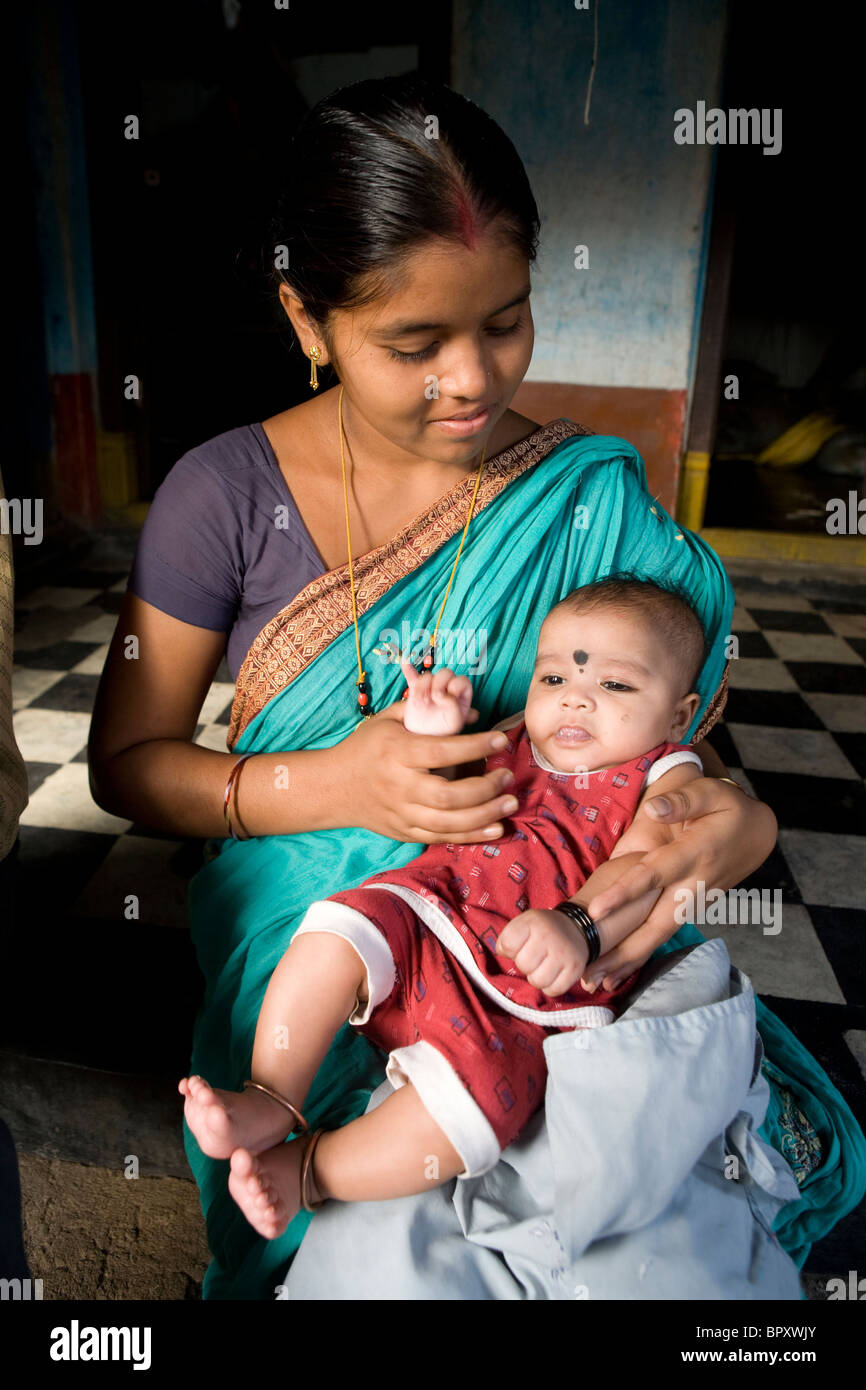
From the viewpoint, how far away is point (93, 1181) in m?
1.67

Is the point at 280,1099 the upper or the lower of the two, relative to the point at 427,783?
lower

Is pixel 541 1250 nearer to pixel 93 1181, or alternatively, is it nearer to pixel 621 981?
pixel 621 981

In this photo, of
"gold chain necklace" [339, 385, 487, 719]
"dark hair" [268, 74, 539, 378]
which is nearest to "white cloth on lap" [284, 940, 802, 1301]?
"gold chain necklace" [339, 385, 487, 719]

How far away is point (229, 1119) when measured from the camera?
0.95 metres

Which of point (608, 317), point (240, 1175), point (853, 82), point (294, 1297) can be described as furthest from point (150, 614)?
point (853, 82)

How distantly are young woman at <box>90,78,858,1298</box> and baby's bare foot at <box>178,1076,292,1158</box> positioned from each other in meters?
0.11

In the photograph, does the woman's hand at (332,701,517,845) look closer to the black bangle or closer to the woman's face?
the black bangle

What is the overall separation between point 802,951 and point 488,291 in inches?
61.6

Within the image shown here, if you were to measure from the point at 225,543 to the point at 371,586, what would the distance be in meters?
0.22

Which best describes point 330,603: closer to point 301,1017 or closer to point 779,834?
point 301,1017

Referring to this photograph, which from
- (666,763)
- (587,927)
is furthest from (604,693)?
(587,927)

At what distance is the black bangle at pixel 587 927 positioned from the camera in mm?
1058

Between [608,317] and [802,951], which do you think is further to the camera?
[608,317]

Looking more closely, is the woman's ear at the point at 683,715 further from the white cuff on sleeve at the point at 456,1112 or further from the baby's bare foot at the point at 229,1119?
the baby's bare foot at the point at 229,1119
